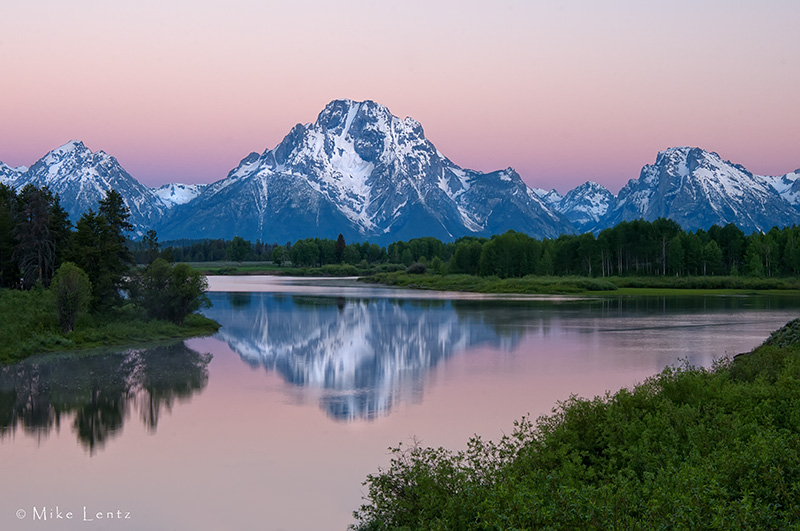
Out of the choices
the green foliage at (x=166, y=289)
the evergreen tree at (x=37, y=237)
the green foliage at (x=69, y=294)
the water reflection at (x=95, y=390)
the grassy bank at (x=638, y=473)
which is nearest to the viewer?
the grassy bank at (x=638, y=473)

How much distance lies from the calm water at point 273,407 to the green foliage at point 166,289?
462 cm

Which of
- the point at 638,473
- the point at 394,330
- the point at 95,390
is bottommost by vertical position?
the point at 95,390

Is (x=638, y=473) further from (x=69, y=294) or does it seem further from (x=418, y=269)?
(x=418, y=269)

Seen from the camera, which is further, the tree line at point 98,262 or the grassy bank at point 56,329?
the tree line at point 98,262

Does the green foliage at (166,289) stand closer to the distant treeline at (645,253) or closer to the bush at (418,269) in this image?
the distant treeline at (645,253)

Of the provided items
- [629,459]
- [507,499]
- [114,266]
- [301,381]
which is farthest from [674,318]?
[507,499]

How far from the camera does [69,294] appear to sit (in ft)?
150

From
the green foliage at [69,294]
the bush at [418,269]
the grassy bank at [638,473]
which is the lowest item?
the grassy bank at [638,473]

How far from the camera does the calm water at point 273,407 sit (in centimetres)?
1877

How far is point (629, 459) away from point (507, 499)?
5.07 meters

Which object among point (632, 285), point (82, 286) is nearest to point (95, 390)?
point (82, 286)

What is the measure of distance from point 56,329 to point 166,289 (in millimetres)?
11381

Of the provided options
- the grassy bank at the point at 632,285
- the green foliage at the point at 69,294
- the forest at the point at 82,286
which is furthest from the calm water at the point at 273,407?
the grassy bank at the point at 632,285

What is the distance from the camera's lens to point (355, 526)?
15695 mm
